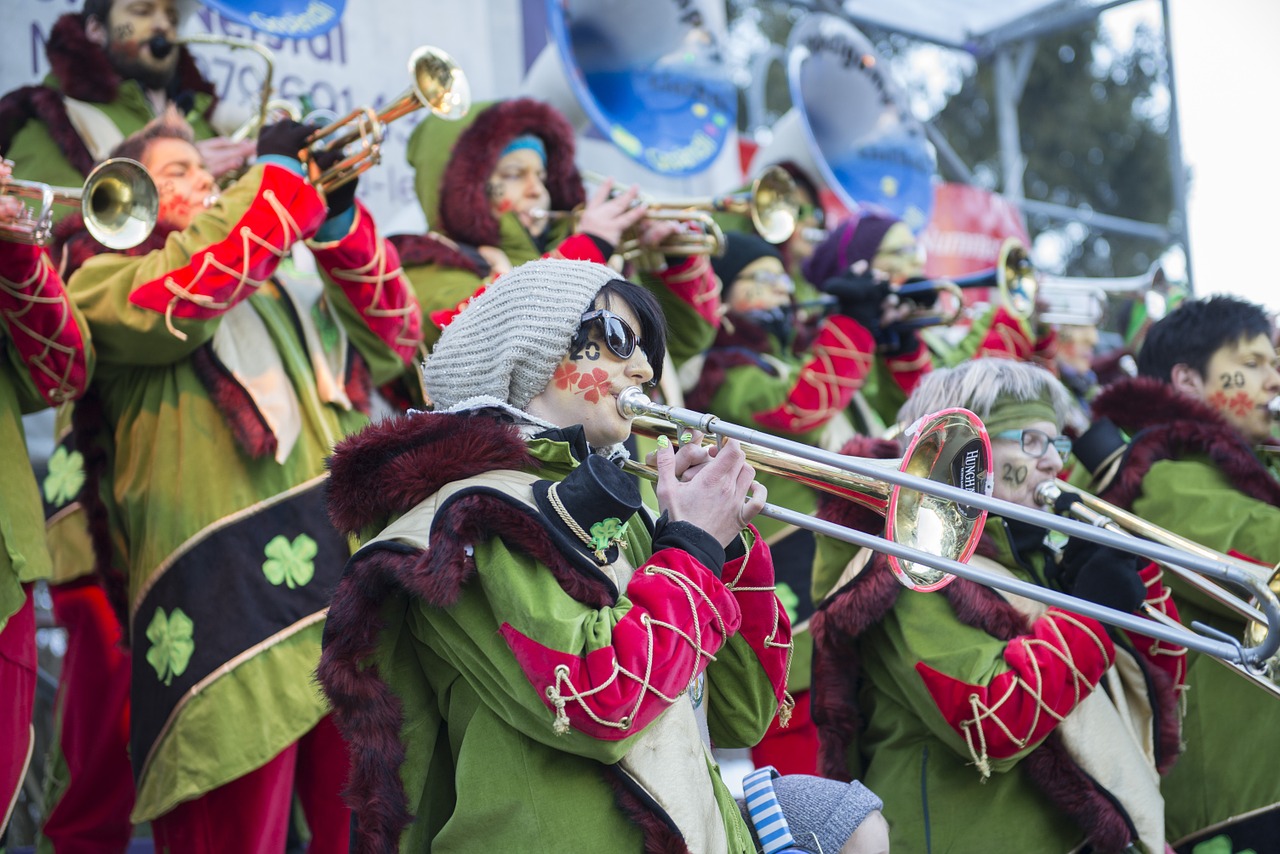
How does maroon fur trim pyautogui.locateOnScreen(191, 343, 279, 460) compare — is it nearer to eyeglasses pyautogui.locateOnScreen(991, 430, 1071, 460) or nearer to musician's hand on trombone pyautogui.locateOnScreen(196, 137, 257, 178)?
musician's hand on trombone pyautogui.locateOnScreen(196, 137, 257, 178)

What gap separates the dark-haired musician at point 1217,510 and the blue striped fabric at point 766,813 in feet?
4.93

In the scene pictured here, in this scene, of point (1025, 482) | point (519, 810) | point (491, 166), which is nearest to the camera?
point (519, 810)

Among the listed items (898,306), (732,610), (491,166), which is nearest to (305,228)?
(491,166)

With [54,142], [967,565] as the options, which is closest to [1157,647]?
[967,565]

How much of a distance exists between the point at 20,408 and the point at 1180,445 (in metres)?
3.04

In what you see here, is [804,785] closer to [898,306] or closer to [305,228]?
[305,228]

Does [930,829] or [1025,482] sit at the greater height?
[1025,482]

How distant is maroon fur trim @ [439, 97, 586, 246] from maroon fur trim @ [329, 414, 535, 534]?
7.25ft

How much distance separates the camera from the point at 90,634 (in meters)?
4.31

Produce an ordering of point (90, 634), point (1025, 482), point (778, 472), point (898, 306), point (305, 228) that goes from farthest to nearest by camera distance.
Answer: point (898, 306) < point (90, 634) < point (305, 228) < point (1025, 482) < point (778, 472)

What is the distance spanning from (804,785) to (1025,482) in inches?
43.2

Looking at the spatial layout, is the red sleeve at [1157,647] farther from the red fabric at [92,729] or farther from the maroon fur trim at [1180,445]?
the red fabric at [92,729]

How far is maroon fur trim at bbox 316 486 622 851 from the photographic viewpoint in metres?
2.46

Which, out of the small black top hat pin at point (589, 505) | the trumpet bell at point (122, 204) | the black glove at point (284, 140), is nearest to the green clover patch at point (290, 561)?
the trumpet bell at point (122, 204)
